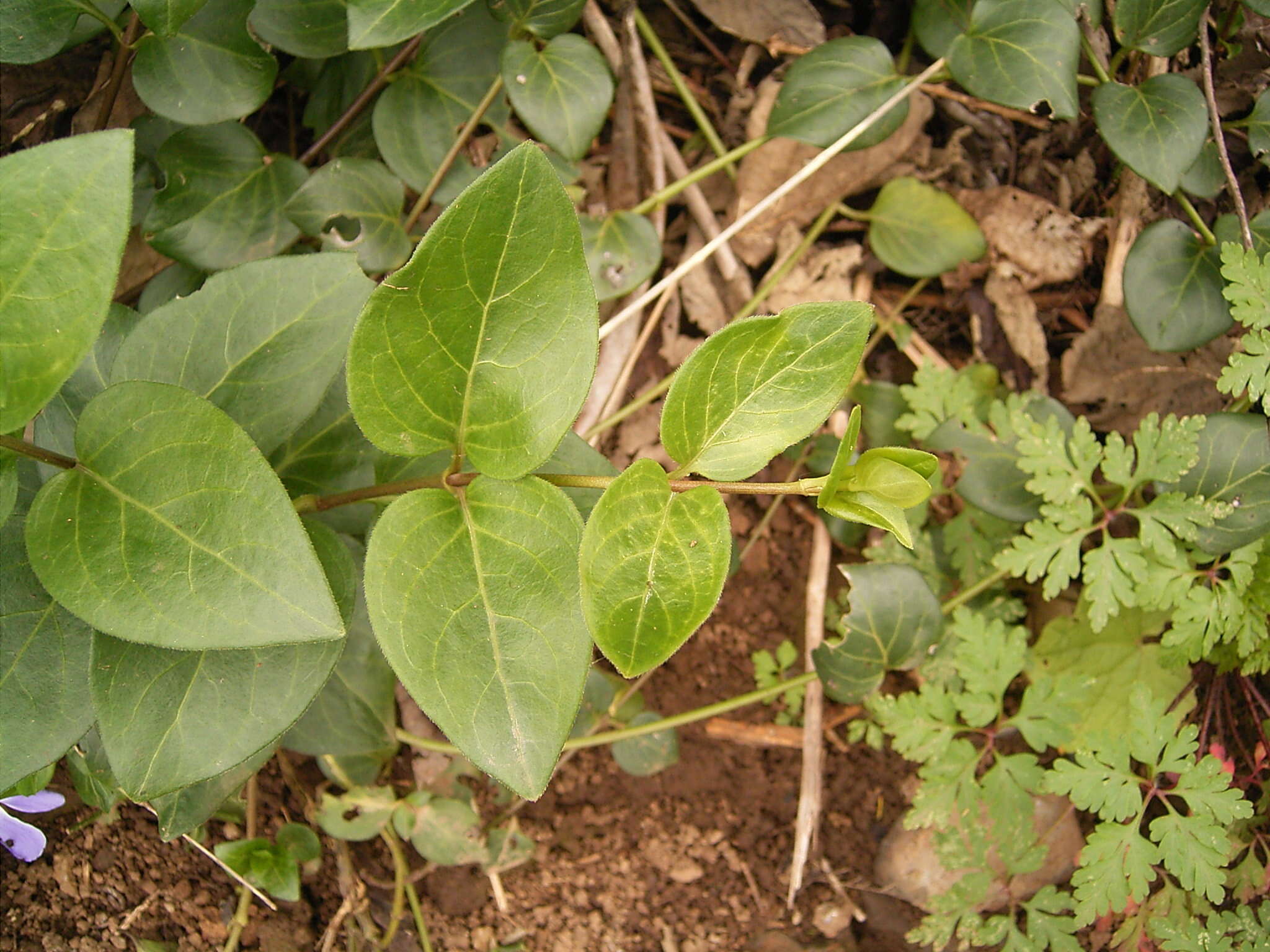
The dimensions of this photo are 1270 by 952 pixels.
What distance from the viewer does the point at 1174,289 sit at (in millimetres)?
1798

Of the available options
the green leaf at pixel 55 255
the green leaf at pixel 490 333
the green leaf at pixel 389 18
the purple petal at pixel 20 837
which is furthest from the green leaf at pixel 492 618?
the purple petal at pixel 20 837

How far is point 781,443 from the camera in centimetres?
101

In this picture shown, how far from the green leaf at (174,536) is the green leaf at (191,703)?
13 centimetres

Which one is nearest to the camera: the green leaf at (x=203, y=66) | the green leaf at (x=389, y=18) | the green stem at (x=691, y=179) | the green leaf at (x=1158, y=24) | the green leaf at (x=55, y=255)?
the green leaf at (x=55, y=255)

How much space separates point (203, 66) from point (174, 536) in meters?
0.95

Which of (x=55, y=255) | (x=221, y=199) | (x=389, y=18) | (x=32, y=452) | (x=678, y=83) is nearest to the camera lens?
(x=55, y=255)

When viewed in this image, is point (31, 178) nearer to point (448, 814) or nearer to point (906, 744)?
point (448, 814)

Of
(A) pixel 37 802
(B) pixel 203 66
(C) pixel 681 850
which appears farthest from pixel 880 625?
(B) pixel 203 66

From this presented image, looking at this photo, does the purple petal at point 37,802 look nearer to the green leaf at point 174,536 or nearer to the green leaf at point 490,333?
the green leaf at point 174,536

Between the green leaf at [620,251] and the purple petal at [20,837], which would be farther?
the green leaf at [620,251]

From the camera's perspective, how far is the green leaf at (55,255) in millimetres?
846

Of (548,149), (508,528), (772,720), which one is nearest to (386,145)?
(548,149)

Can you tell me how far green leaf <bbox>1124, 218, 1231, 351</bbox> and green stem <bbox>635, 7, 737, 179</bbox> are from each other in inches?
34.8

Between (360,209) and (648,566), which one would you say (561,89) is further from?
(648,566)
